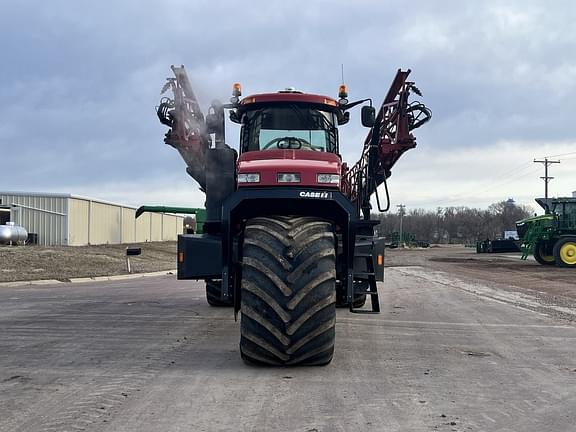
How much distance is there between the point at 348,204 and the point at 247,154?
187cm

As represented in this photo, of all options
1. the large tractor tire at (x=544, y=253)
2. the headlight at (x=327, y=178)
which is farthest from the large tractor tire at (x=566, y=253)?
the headlight at (x=327, y=178)

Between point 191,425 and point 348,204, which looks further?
point 348,204

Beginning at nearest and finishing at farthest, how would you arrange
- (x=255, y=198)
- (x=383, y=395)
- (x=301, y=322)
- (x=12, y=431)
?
1. (x=12, y=431)
2. (x=383, y=395)
3. (x=301, y=322)
4. (x=255, y=198)

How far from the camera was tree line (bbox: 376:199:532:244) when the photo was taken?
118131mm

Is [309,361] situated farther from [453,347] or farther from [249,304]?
[453,347]

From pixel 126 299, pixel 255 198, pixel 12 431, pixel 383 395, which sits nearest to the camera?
pixel 12 431

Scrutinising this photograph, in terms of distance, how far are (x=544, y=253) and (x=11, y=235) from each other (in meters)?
29.1

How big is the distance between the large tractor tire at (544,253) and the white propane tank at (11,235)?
28679 millimetres

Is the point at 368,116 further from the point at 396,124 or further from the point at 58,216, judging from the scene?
the point at 58,216

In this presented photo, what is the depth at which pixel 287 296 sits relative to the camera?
255 inches

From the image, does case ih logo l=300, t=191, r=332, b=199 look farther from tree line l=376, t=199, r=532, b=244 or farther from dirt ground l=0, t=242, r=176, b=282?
tree line l=376, t=199, r=532, b=244

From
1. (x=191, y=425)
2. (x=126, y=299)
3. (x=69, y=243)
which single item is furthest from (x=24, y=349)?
(x=69, y=243)

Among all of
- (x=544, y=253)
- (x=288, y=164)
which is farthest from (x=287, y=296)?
(x=544, y=253)

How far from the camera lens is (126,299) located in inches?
608
